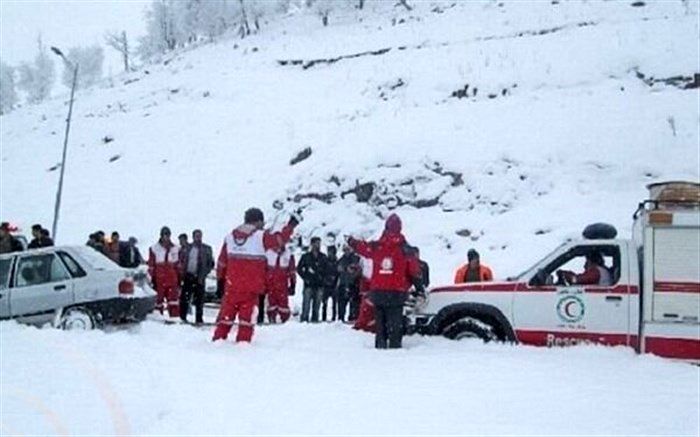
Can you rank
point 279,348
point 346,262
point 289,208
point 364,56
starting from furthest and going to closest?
point 364,56
point 289,208
point 346,262
point 279,348

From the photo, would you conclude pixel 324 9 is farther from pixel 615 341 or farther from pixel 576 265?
pixel 615 341

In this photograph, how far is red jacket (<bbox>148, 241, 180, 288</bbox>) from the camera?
14836mm

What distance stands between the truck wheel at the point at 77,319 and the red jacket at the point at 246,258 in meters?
2.67

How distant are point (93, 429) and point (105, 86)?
63.7 meters

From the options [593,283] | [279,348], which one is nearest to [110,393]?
[279,348]

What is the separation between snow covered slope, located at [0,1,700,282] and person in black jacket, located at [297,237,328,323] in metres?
5.36

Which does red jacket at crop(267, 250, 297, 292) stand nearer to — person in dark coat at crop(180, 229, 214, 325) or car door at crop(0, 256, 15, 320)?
person in dark coat at crop(180, 229, 214, 325)

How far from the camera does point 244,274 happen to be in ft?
30.7

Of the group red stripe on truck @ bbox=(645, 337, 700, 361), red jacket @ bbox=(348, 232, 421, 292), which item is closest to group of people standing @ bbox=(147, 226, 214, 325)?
red jacket @ bbox=(348, 232, 421, 292)

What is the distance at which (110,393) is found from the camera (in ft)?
22.6

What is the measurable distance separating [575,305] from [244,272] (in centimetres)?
402

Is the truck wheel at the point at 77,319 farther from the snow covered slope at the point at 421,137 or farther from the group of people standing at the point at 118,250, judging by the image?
the snow covered slope at the point at 421,137

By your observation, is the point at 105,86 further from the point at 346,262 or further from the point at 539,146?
the point at 346,262

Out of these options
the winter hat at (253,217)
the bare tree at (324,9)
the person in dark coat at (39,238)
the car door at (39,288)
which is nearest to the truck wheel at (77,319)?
the car door at (39,288)
